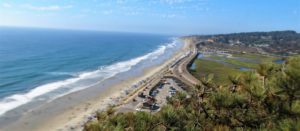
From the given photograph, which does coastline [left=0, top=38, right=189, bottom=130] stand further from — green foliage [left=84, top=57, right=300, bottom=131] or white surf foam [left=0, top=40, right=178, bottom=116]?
green foliage [left=84, top=57, right=300, bottom=131]

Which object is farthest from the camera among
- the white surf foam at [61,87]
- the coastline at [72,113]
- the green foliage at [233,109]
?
the white surf foam at [61,87]

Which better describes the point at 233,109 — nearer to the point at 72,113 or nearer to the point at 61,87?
the point at 72,113

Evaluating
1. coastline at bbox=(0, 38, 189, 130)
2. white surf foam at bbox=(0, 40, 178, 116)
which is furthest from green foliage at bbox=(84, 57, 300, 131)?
white surf foam at bbox=(0, 40, 178, 116)

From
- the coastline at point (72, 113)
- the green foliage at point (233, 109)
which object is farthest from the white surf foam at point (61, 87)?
the green foliage at point (233, 109)

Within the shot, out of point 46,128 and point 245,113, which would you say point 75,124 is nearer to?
point 46,128

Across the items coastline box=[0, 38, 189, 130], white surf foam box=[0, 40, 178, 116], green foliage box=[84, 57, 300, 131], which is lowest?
coastline box=[0, 38, 189, 130]

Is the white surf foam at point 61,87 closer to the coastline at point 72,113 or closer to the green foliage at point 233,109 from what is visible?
the coastline at point 72,113

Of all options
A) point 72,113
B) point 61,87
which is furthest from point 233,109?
point 61,87

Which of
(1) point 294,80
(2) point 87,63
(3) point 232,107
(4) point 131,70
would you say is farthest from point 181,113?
(2) point 87,63
